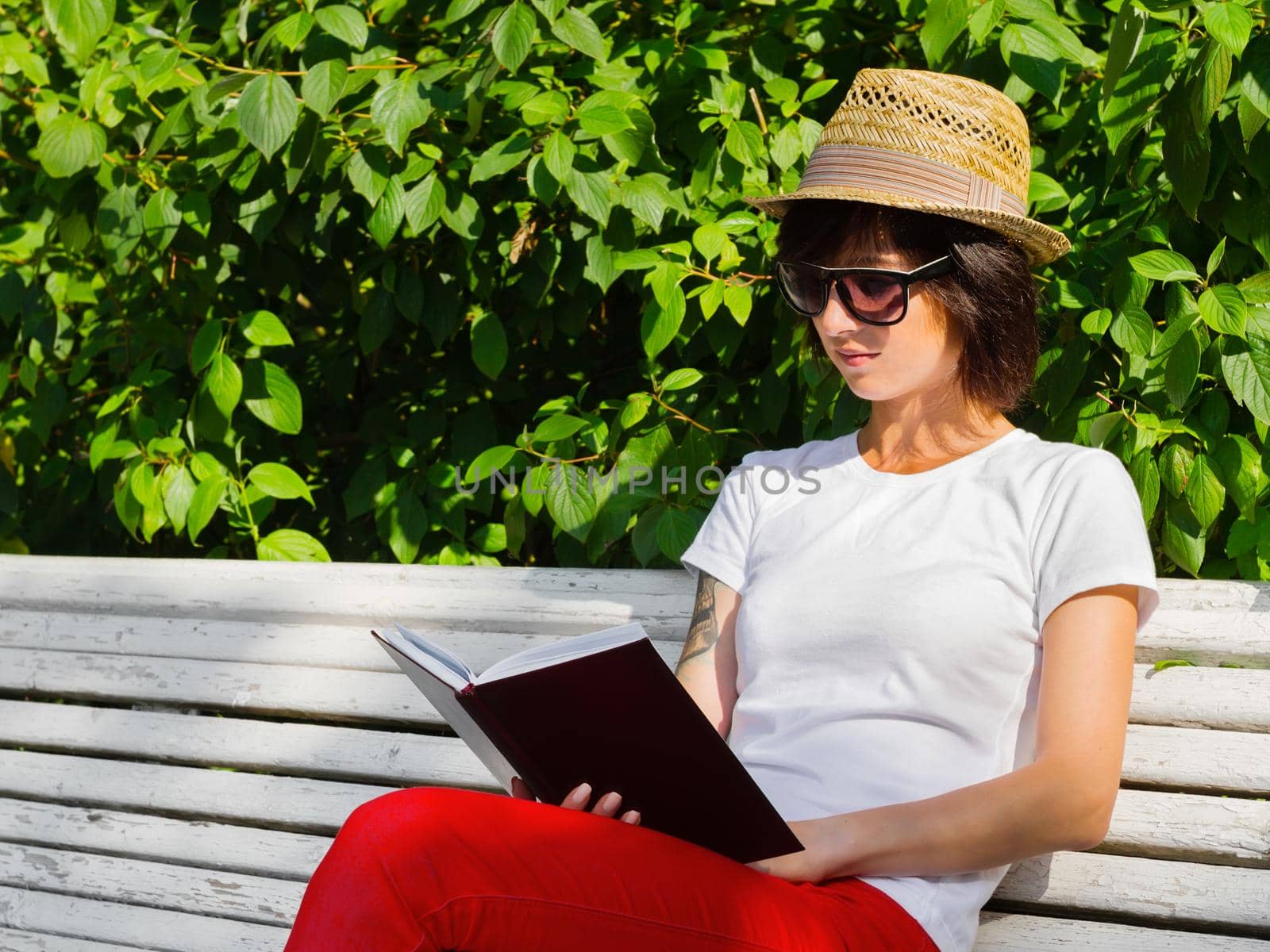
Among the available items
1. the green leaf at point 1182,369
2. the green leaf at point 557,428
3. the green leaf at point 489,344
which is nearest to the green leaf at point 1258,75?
the green leaf at point 1182,369

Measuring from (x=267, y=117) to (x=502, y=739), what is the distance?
4.36 ft

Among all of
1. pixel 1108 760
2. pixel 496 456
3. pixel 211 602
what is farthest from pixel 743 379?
pixel 1108 760

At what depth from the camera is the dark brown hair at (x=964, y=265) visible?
1860 millimetres

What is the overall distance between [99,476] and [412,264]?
943 millimetres

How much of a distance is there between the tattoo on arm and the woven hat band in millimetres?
620

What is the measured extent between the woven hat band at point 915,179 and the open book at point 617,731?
2.39 ft

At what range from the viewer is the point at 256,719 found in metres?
2.52

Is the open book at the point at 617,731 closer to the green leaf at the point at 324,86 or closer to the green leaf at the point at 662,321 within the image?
the green leaf at the point at 662,321

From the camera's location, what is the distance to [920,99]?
1.88 meters

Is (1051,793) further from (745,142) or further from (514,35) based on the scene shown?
(514,35)

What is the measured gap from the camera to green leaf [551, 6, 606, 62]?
2334 mm

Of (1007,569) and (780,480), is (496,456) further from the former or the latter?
(1007,569)

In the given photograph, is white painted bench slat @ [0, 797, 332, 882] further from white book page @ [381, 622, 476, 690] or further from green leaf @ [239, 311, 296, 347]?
green leaf @ [239, 311, 296, 347]

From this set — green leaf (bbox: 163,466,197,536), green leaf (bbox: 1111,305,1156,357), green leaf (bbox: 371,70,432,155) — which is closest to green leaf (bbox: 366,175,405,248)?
green leaf (bbox: 371,70,432,155)
